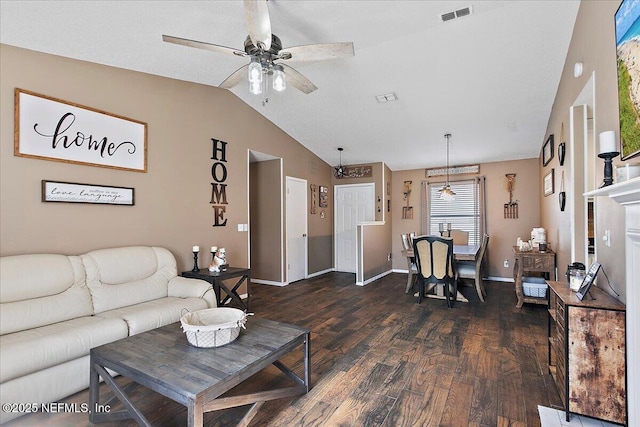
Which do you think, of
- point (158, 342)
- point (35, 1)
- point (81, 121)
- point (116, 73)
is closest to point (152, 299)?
point (158, 342)

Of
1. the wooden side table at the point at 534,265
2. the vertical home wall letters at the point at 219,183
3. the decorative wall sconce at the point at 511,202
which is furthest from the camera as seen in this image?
the decorative wall sconce at the point at 511,202

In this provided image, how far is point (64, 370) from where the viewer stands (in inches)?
83.3

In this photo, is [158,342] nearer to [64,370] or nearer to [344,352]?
[64,370]

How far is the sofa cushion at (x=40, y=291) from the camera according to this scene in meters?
2.24

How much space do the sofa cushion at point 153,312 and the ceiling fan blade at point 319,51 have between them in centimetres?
236

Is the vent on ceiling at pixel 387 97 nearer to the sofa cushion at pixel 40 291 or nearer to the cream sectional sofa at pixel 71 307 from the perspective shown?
the cream sectional sofa at pixel 71 307

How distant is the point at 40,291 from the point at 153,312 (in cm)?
83

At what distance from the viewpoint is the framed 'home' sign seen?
2.62m

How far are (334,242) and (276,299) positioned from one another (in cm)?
285

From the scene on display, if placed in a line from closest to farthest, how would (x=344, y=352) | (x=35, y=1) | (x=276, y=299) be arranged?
(x=35, y=1), (x=344, y=352), (x=276, y=299)

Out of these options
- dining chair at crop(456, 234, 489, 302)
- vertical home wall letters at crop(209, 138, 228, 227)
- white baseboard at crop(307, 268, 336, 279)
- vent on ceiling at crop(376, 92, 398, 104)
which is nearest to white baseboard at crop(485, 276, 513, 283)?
dining chair at crop(456, 234, 489, 302)

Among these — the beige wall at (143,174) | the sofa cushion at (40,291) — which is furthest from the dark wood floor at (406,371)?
the beige wall at (143,174)

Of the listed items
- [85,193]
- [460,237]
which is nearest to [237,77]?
[85,193]

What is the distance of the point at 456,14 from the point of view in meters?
2.79
